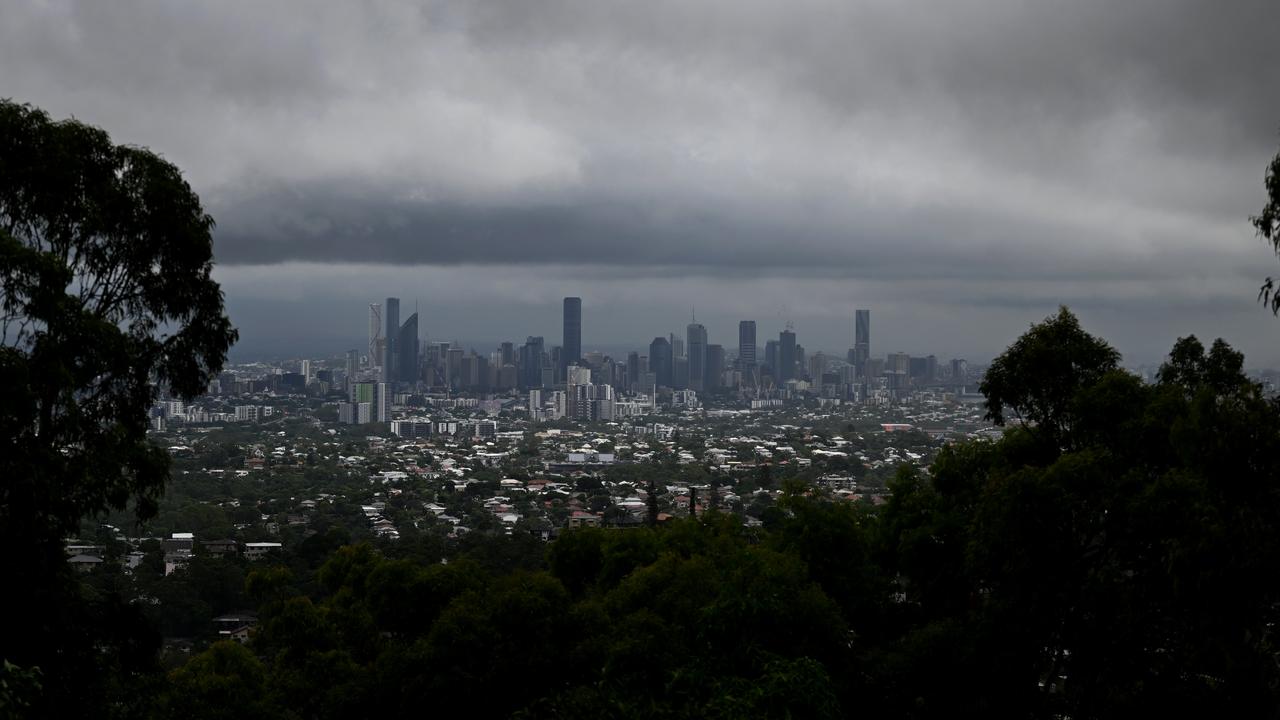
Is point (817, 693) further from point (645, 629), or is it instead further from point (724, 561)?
point (724, 561)

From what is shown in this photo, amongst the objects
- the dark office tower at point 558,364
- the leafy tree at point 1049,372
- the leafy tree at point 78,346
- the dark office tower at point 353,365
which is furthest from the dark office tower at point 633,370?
the leafy tree at point 78,346

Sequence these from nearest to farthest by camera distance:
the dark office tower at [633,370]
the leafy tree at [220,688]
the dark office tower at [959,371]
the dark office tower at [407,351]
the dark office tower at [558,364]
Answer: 1. the leafy tree at [220,688]
2. the dark office tower at [959,371]
3. the dark office tower at [407,351]
4. the dark office tower at [558,364]
5. the dark office tower at [633,370]

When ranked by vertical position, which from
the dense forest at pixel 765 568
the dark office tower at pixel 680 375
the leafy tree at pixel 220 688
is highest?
the dense forest at pixel 765 568

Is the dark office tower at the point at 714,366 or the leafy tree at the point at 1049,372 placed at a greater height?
the leafy tree at the point at 1049,372

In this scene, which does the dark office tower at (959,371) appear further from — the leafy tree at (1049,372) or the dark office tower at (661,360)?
the leafy tree at (1049,372)

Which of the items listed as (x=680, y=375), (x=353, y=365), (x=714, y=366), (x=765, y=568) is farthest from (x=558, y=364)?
(x=765, y=568)

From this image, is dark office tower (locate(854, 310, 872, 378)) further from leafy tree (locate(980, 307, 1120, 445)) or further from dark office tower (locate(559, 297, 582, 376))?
leafy tree (locate(980, 307, 1120, 445))

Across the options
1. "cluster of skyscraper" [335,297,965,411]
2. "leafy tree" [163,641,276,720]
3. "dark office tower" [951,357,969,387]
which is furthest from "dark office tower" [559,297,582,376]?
"leafy tree" [163,641,276,720]

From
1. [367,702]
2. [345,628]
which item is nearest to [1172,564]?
[367,702]

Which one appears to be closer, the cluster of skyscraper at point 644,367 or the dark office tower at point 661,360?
the cluster of skyscraper at point 644,367
